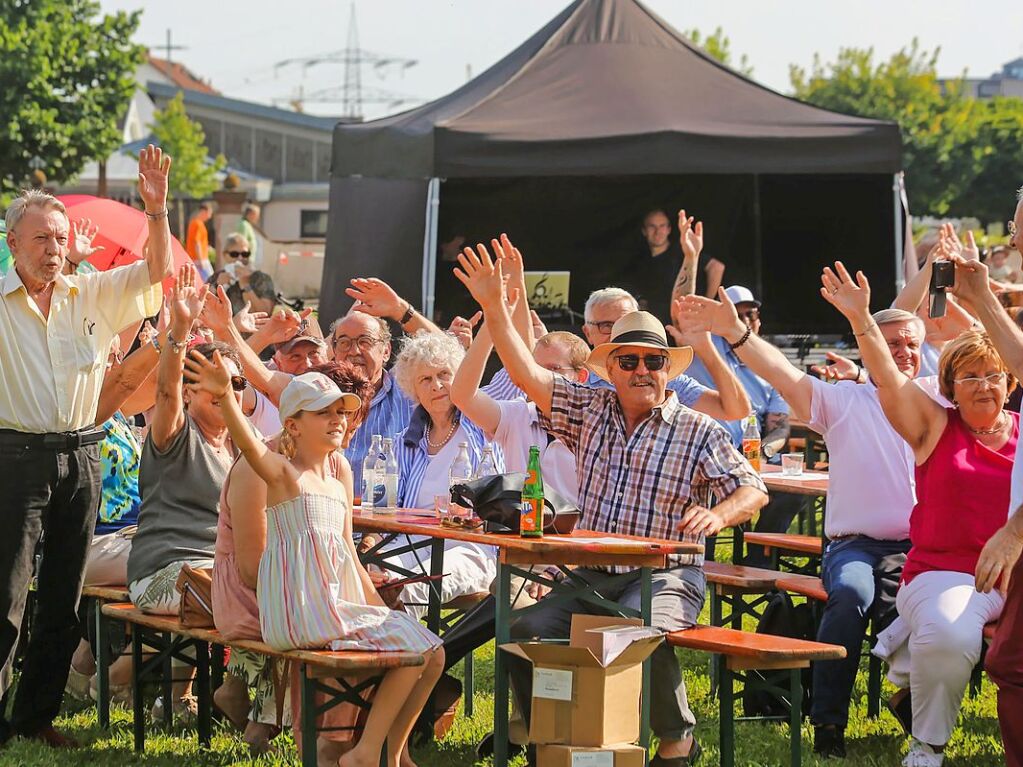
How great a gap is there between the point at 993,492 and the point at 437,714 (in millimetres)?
2249

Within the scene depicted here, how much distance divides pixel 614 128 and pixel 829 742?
21.8ft

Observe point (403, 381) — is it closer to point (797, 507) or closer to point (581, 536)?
point (581, 536)

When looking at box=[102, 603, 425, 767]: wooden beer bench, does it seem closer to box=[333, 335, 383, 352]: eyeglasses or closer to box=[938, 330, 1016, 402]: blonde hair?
box=[333, 335, 383, 352]: eyeglasses

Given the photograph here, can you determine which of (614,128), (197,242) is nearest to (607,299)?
(614,128)

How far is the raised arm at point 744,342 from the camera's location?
607 cm

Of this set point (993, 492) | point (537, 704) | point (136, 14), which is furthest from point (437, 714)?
point (136, 14)

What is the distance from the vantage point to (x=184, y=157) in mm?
54500

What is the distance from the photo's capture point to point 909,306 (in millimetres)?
8469

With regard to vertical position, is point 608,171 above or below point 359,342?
above

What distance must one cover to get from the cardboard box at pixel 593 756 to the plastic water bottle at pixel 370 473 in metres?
1.63

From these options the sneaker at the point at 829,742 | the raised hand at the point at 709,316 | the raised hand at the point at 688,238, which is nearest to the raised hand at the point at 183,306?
the raised hand at the point at 709,316

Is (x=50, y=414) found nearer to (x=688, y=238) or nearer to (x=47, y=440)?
(x=47, y=440)

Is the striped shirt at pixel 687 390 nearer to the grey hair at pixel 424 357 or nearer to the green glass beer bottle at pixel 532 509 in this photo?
the grey hair at pixel 424 357

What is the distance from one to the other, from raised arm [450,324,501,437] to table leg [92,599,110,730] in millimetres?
1647
